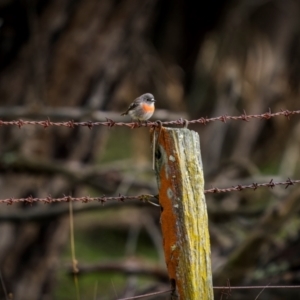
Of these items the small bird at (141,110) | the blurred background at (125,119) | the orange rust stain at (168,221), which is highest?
the blurred background at (125,119)

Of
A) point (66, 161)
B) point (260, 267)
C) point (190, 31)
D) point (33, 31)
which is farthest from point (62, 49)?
point (190, 31)

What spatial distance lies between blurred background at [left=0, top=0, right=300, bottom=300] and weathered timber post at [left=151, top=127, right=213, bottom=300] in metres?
0.86

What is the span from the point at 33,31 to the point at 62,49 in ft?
2.22

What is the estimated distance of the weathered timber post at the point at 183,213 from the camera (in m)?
4.23

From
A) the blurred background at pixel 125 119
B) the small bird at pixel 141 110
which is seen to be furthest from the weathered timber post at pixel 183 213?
the blurred background at pixel 125 119

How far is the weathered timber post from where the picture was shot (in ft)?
13.9

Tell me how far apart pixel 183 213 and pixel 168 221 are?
0.31 feet

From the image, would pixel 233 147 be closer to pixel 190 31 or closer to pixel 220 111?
pixel 220 111

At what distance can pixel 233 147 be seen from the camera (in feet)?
49.4

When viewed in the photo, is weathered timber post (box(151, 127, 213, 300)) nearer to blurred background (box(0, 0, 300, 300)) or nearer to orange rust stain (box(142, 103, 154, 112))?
orange rust stain (box(142, 103, 154, 112))

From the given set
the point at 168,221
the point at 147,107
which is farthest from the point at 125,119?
the point at 168,221

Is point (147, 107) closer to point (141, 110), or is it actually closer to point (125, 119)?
point (141, 110)

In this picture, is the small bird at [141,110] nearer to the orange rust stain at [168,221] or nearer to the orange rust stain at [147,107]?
the orange rust stain at [147,107]

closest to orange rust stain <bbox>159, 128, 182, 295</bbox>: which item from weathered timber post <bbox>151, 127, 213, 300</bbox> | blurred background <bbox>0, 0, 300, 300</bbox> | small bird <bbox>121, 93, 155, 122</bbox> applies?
weathered timber post <bbox>151, 127, 213, 300</bbox>
